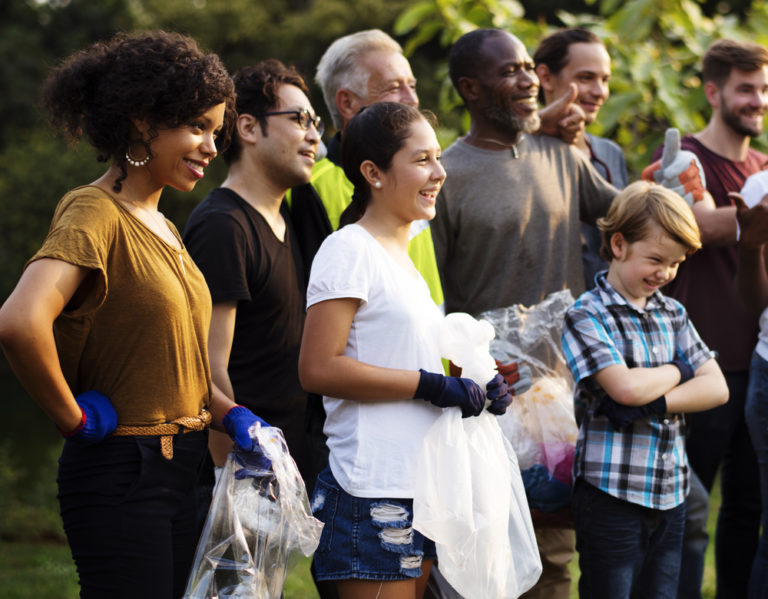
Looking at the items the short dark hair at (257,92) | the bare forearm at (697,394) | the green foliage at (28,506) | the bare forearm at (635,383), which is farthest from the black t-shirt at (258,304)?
the green foliage at (28,506)

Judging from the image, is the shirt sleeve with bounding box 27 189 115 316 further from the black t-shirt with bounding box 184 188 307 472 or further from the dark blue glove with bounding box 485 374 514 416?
the dark blue glove with bounding box 485 374 514 416

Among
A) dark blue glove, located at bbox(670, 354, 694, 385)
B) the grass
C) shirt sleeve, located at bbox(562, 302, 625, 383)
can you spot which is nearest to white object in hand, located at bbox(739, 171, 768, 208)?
dark blue glove, located at bbox(670, 354, 694, 385)

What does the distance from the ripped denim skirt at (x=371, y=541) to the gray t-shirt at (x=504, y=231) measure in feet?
3.94

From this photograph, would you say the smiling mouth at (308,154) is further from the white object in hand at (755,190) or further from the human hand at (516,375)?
the white object in hand at (755,190)

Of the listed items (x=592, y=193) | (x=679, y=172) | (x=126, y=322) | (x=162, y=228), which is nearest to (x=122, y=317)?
(x=126, y=322)

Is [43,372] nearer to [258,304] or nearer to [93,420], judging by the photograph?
[93,420]

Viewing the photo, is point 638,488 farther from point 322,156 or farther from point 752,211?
point 322,156

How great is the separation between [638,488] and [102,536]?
1557mm

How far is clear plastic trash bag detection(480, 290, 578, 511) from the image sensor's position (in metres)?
3.01

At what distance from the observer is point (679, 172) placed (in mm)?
3338

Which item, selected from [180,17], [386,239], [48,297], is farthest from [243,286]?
[180,17]

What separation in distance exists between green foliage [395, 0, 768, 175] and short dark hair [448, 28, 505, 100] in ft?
5.95

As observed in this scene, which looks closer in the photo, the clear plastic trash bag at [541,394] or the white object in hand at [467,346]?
the white object in hand at [467,346]

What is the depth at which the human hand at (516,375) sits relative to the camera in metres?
3.01
